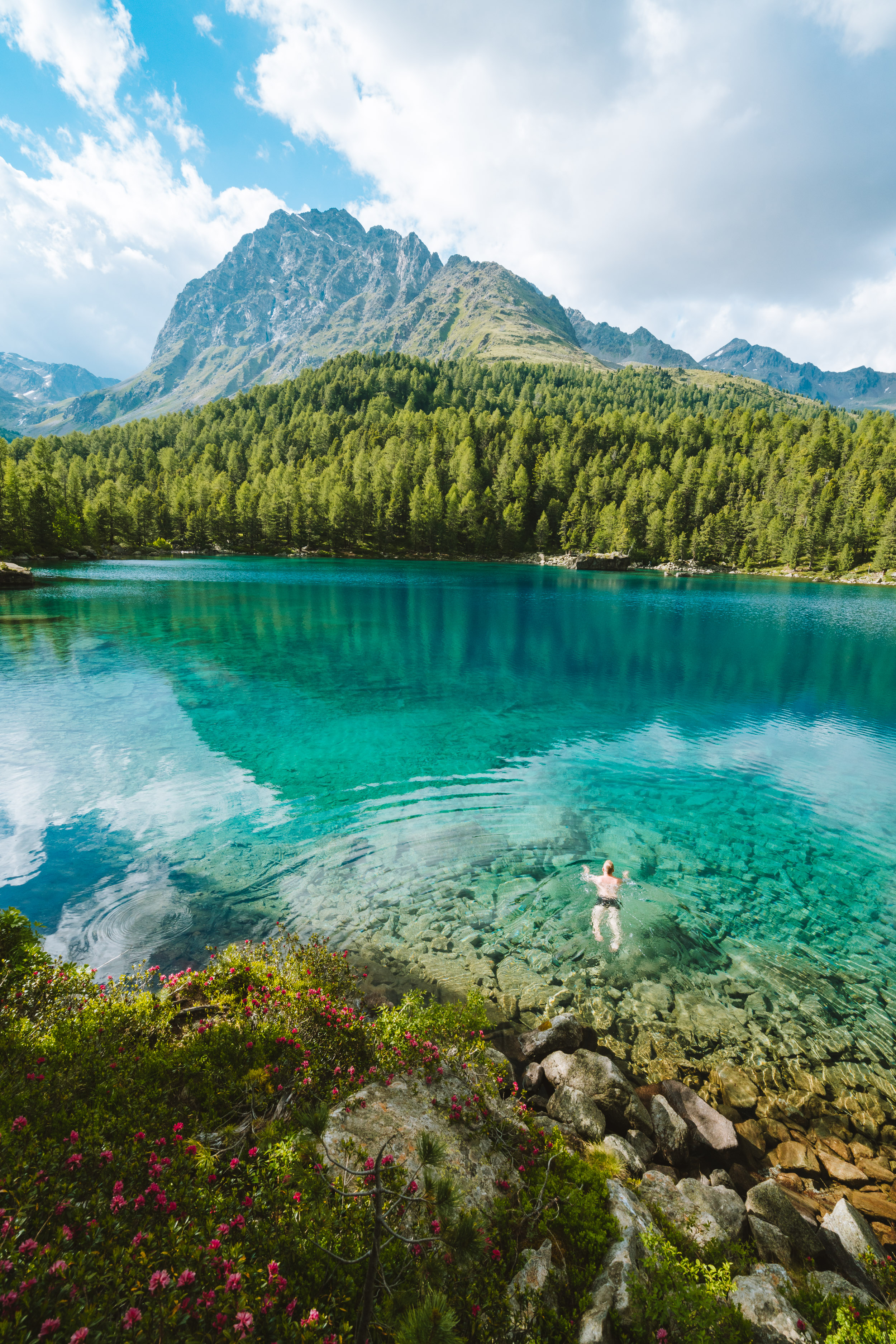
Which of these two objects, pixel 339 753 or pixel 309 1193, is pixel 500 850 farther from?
pixel 309 1193

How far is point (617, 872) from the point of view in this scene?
53.5 ft

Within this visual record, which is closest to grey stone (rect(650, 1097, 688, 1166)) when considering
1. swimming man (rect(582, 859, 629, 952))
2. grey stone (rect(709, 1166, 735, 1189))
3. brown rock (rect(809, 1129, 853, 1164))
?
grey stone (rect(709, 1166, 735, 1189))

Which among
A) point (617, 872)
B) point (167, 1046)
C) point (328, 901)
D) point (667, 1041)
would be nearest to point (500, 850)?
point (617, 872)

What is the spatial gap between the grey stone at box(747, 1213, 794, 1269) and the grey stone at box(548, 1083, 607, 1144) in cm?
201

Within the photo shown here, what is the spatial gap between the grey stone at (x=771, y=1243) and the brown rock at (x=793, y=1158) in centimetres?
203

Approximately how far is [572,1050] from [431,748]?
14.9m

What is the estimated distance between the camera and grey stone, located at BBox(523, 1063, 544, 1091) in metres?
8.95

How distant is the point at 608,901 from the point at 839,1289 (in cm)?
893

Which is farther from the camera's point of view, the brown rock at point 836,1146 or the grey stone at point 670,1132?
the brown rock at point 836,1146

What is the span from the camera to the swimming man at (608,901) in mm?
13641

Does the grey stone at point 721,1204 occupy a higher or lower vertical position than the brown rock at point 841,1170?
higher

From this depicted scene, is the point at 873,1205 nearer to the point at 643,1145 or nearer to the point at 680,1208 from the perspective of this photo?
the point at 643,1145

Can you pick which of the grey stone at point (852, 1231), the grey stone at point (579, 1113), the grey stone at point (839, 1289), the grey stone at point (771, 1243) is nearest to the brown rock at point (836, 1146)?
the grey stone at point (852, 1231)

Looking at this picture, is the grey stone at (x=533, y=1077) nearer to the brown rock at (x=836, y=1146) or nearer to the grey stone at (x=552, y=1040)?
the grey stone at (x=552, y=1040)
